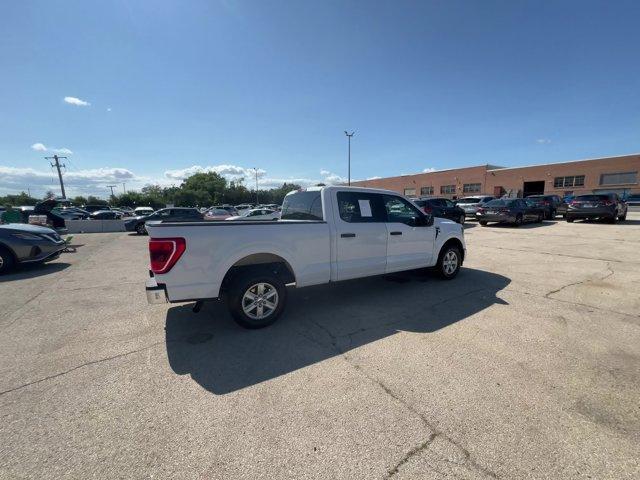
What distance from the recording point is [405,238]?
523 cm

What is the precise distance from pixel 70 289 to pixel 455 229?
26.2ft

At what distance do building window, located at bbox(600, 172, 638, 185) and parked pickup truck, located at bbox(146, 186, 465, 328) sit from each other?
53657mm

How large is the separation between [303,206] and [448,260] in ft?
10.9

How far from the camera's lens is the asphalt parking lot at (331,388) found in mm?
1957

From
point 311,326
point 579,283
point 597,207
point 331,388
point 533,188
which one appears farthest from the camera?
point 533,188

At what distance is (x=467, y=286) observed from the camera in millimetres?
5730

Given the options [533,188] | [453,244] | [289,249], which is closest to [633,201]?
[533,188]

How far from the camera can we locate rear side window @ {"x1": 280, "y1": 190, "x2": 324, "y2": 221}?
181 inches

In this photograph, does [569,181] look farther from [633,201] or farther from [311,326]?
[311,326]

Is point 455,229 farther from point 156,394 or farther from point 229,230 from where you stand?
point 156,394

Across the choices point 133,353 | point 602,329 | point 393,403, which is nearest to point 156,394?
point 133,353

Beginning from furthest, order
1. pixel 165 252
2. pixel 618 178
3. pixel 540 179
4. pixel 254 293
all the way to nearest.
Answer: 1. pixel 540 179
2. pixel 618 178
3. pixel 254 293
4. pixel 165 252

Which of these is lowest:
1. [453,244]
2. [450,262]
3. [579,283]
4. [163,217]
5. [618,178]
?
[579,283]

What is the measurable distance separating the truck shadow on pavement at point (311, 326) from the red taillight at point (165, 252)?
1.00 m
